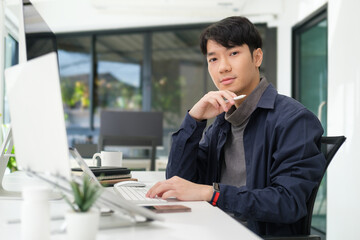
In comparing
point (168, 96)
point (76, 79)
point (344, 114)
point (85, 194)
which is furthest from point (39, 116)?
point (76, 79)

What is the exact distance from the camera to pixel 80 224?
25.9 inches

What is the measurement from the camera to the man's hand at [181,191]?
1172 mm

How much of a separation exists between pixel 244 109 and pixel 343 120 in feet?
6.04

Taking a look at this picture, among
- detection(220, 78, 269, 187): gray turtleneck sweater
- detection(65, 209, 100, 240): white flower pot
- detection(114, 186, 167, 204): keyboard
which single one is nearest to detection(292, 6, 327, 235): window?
detection(220, 78, 269, 187): gray turtleneck sweater

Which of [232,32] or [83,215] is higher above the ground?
[232,32]

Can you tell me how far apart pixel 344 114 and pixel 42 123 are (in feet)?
8.97

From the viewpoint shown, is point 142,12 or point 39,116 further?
point 142,12

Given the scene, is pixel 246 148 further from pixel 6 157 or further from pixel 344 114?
pixel 344 114

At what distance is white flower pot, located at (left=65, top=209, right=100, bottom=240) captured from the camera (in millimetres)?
657

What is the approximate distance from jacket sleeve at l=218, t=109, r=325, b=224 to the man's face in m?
0.34

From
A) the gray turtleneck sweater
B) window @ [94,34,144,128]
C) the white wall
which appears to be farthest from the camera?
window @ [94,34,144,128]

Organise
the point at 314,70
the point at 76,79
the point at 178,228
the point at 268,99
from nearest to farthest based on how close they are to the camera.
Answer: the point at 178,228
the point at 268,99
the point at 314,70
the point at 76,79

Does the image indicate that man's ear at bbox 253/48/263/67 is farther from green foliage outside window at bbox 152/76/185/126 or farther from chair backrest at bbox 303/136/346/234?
green foliage outside window at bbox 152/76/185/126

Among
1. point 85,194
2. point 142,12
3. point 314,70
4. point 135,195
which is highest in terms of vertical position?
point 142,12
